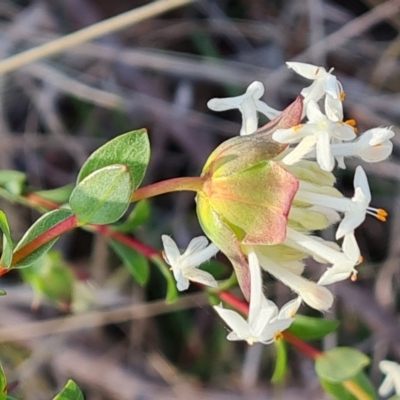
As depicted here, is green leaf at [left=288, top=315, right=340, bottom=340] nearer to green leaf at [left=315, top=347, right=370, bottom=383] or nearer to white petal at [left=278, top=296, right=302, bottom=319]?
green leaf at [left=315, top=347, right=370, bottom=383]

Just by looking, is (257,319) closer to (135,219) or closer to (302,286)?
(302,286)

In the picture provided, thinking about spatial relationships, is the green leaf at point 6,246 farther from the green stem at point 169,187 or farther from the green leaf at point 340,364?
the green leaf at point 340,364

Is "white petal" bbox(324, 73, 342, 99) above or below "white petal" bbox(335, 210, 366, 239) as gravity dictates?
above

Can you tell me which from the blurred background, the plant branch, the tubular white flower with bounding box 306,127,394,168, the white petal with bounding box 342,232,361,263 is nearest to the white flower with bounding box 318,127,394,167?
the tubular white flower with bounding box 306,127,394,168

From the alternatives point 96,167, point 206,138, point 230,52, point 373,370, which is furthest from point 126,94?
point 96,167

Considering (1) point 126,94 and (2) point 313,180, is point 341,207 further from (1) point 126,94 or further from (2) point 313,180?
(1) point 126,94

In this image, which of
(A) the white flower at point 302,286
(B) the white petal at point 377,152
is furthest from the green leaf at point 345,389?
(B) the white petal at point 377,152
